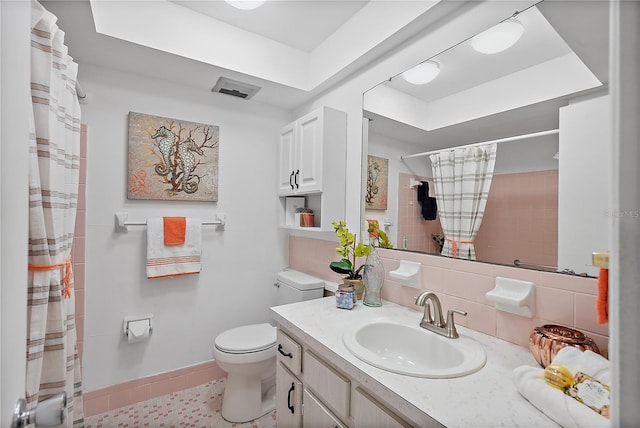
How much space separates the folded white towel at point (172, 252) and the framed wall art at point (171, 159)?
20cm

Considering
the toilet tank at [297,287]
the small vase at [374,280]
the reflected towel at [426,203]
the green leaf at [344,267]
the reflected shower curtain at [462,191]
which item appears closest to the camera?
the reflected shower curtain at [462,191]

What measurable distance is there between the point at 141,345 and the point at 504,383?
6.95ft

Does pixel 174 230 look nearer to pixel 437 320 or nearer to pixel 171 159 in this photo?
pixel 171 159

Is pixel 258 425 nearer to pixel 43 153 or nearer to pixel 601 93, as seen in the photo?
pixel 43 153

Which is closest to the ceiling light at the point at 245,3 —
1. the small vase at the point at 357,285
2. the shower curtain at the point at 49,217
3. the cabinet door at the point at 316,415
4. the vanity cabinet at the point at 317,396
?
the shower curtain at the point at 49,217

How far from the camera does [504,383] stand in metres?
0.86

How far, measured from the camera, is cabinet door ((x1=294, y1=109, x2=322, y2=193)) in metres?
1.95

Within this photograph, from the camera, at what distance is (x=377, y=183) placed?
69.2 inches

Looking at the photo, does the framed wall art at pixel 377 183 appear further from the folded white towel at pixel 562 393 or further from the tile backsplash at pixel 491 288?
the folded white towel at pixel 562 393

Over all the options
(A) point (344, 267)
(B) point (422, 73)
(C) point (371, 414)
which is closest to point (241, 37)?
(B) point (422, 73)

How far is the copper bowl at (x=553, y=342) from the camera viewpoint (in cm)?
87

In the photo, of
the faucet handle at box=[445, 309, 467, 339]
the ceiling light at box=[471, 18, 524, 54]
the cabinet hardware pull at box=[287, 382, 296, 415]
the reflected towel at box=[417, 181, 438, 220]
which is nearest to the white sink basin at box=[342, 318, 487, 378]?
the faucet handle at box=[445, 309, 467, 339]

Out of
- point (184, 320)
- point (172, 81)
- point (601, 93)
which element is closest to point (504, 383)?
point (601, 93)

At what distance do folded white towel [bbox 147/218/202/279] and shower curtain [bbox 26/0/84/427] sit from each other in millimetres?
711
